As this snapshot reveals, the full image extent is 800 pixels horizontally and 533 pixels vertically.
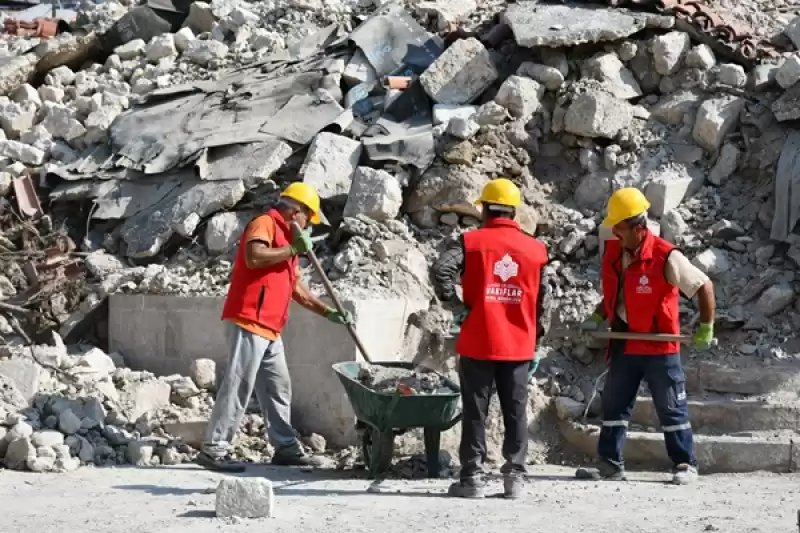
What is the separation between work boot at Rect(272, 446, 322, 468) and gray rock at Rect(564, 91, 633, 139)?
3.73 m

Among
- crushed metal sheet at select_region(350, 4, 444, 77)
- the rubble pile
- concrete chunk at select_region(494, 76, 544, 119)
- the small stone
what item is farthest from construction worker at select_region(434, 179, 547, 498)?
crushed metal sheet at select_region(350, 4, 444, 77)

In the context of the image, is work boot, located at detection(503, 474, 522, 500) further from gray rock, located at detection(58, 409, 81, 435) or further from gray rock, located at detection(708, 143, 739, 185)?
gray rock, located at detection(708, 143, 739, 185)

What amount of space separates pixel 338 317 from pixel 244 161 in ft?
9.23

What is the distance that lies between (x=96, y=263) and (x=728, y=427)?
497 cm

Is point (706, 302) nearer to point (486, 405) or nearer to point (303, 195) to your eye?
point (486, 405)

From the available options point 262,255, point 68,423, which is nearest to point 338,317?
point 262,255

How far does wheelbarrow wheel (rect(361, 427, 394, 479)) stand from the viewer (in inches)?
285

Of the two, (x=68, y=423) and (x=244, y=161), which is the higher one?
(x=244, y=161)

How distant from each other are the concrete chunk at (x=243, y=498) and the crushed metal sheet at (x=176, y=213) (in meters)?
4.05

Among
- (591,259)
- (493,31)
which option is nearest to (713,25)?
(493,31)

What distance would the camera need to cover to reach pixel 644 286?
730 cm

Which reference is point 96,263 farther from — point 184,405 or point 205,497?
point 205,497

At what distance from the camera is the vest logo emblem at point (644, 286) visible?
23.9 feet

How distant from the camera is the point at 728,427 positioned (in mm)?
8289
